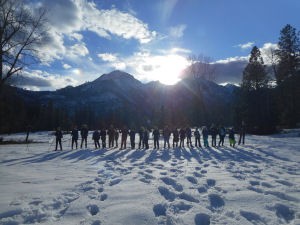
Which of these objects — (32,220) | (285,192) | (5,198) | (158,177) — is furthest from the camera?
(158,177)

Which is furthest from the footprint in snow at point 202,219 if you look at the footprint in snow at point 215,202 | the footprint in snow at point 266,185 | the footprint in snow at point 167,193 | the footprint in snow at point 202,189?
the footprint in snow at point 266,185

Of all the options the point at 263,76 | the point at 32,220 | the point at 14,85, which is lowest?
the point at 32,220

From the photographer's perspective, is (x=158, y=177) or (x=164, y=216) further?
(x=158, y=177)

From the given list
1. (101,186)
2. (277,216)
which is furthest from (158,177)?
(277,216)

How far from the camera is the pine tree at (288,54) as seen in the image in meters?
49.4

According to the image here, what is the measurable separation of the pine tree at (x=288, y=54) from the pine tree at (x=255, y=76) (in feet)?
9.35

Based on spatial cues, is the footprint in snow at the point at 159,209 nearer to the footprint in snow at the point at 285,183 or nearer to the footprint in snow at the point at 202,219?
the footprint in snow at the point at 202,219

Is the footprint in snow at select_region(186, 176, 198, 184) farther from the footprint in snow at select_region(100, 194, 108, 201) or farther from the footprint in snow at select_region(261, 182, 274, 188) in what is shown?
the footprint in snow at select_region(100, 194, 108, 201)

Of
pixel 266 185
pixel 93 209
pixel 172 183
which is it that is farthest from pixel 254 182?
pixel 93 209

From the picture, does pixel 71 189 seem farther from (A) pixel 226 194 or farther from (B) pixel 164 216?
(A) pixel 226 194

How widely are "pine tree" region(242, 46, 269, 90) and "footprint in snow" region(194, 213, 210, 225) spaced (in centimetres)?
4780

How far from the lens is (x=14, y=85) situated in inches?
1124

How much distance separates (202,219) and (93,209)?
2300 mm

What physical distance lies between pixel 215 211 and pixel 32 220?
3.63m
